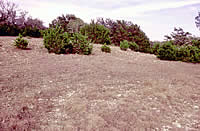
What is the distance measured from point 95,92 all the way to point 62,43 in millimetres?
5487

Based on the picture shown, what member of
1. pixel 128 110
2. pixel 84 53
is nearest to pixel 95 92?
pixel 128 110

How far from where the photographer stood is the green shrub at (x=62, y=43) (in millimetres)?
8852

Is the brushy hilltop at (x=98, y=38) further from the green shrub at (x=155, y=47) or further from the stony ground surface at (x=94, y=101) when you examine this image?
the stony ground surface at (x=94, y=101)

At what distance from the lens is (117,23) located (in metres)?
20.6

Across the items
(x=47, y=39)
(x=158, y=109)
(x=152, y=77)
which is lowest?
(x=158, y=109)

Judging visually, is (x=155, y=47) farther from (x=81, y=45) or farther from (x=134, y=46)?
(x=81, y=45)

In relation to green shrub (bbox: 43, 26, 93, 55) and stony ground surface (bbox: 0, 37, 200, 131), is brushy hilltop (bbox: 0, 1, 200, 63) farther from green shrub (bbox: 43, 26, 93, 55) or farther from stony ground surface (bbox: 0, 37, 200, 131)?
stony ground surface (bbox: 0, 37, 200, 131)

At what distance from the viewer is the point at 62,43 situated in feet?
28.9

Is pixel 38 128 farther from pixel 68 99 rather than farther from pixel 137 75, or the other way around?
pixel 137 75

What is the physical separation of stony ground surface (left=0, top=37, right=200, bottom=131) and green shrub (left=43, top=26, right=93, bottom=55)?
125 inches

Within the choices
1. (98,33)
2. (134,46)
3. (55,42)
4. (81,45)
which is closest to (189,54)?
(134,46)

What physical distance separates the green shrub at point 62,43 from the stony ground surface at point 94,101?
3.17 meters

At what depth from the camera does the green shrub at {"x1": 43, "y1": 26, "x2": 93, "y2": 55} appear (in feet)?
29.0

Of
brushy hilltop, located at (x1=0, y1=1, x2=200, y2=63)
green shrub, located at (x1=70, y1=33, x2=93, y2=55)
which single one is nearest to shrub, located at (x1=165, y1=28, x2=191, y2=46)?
brushy hilltop, located at (x1=0, y1=1, x2=200, y2=63)
